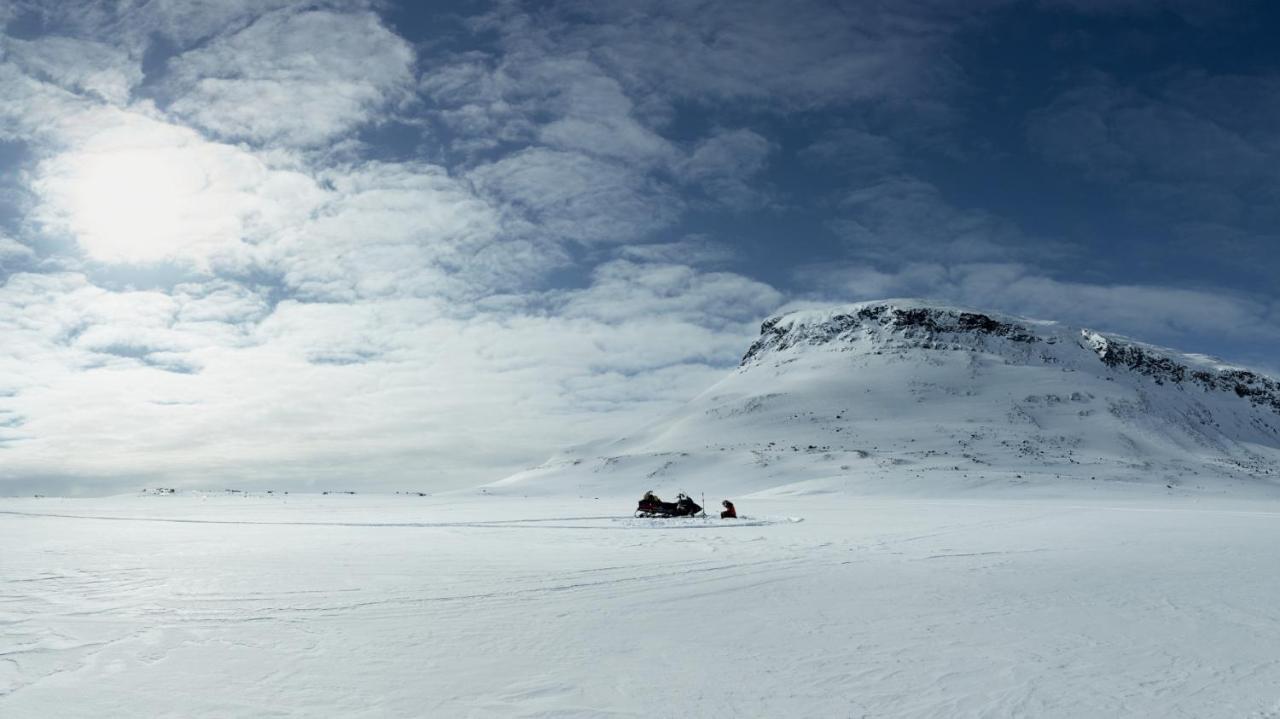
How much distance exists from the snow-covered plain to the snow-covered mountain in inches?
2489

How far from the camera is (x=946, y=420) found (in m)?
134

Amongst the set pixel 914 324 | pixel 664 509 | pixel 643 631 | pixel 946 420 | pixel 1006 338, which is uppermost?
pixel 914 324

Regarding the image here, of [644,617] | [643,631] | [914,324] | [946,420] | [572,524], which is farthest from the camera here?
[914,324]

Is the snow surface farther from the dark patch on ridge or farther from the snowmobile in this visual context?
the dark patch on ridge

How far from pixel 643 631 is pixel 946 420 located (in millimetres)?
133416

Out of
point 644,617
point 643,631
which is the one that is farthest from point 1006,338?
point 643,631

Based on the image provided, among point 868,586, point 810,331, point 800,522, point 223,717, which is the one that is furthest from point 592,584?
point 810,331

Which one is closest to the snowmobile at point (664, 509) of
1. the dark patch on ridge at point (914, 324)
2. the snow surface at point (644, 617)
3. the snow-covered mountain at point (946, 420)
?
the snow surface at point (644, 617)

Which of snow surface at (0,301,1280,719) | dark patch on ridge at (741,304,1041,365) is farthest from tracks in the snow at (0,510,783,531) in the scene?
dark patch on ridge at (741,304,1041,365)

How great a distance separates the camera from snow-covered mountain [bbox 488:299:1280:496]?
9838 cm

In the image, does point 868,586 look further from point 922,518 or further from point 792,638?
point 922,518

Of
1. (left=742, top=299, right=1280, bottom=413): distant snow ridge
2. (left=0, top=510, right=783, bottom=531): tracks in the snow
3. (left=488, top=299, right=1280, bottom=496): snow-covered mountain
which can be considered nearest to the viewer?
(left=0, top=510, right=783, bottom=531): tracks in the snow

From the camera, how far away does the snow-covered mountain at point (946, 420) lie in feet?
323

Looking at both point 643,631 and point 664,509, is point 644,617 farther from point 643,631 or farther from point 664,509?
point 664,509
